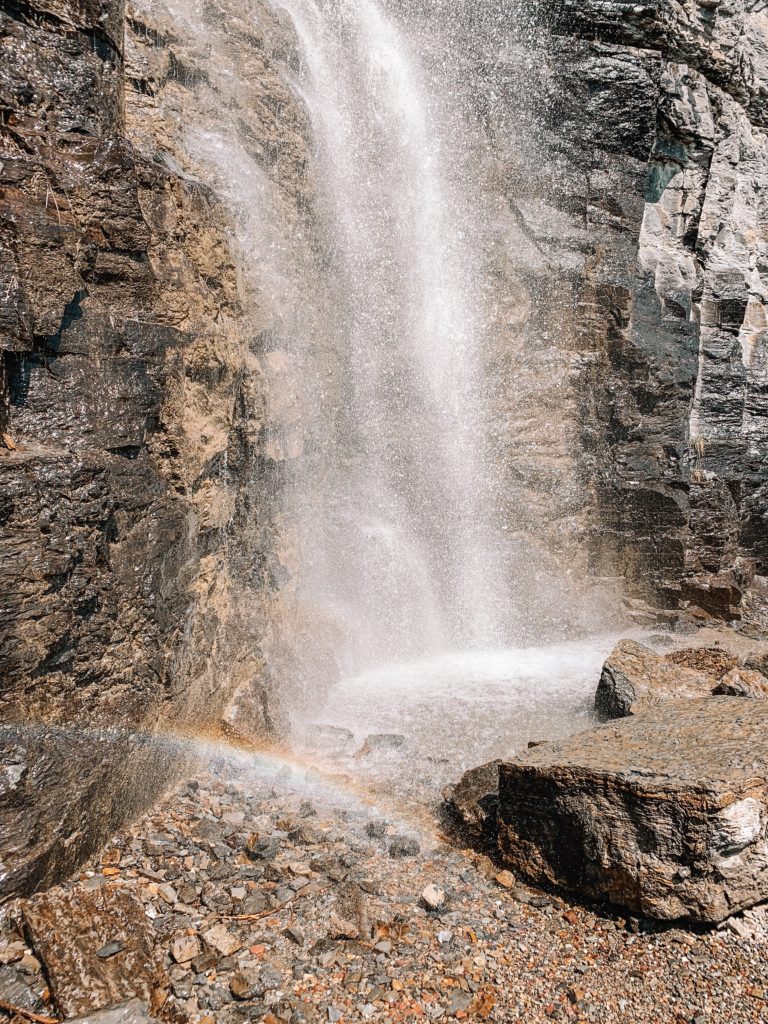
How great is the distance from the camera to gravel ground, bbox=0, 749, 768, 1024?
10.4 feet

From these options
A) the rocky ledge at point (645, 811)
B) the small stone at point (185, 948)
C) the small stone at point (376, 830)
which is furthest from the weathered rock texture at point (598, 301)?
the small stone at point (185, 948)

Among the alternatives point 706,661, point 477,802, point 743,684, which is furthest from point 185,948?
point 706,661

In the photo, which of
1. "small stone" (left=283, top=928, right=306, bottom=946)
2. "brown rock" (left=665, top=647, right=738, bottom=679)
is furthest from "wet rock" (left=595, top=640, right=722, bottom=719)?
"small stone" (left=283, top=928, right=306, bottom=946)

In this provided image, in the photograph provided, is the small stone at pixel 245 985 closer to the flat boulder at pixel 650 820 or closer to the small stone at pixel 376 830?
the small stone at pixel 376 830

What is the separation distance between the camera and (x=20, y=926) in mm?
3408

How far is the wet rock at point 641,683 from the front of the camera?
21.2ft

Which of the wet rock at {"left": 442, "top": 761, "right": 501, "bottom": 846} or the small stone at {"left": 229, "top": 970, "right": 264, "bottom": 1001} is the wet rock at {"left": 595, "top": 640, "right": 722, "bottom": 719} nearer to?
the wet rock at {"left": 442, "top": 761, "right": 501, "bottom": 846}

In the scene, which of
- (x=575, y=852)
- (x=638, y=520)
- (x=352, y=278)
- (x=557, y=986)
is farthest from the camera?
(x=638, y=520)

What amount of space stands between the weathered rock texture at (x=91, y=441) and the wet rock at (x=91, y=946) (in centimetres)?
21

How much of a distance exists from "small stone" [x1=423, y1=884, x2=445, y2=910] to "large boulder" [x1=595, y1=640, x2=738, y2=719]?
288 centimetres

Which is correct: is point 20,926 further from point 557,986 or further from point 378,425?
point 378,425

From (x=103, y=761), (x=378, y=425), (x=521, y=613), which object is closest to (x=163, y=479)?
(x=103, y=761)

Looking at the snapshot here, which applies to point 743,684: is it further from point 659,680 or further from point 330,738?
point 330,738

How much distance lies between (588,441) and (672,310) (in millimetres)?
2581
